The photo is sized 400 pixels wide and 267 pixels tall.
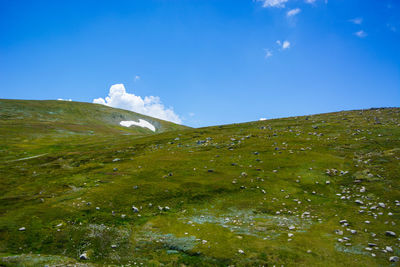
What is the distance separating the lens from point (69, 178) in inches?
1257

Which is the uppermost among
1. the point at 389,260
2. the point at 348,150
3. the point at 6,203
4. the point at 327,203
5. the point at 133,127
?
the point at 133,127

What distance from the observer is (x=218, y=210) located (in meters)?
21.9

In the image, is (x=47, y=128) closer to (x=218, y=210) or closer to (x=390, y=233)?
(x=218, y=210)

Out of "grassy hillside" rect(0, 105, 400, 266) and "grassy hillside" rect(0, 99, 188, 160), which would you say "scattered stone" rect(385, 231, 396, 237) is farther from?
"grassy hillside" rect(0, 99, 188, 160)

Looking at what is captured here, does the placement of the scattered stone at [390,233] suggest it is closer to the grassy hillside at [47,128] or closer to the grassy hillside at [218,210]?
the grassy hillside at [218,210]

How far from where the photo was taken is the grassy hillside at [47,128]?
3236 inches

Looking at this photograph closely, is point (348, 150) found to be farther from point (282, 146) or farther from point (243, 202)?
point (243, 202)

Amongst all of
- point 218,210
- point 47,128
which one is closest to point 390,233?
point 218,210

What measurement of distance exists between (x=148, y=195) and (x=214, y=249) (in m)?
11.4

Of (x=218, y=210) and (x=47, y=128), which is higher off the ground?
(x=47, y=128)

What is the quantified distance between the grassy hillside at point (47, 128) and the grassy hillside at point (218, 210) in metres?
50.5

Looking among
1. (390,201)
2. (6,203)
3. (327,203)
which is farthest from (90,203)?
(390,201)

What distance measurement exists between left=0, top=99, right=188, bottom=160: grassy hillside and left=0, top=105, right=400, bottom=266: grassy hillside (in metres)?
50.5

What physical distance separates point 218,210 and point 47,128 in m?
130
